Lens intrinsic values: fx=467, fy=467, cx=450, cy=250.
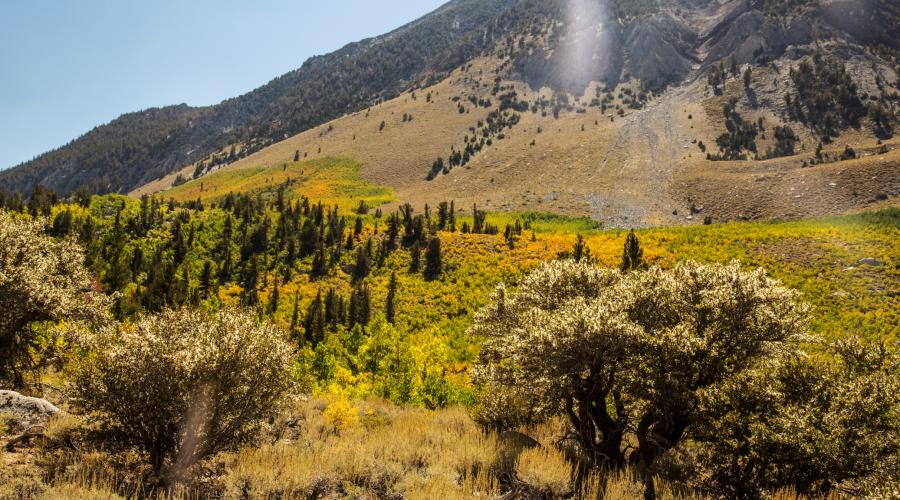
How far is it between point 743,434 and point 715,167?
107 m

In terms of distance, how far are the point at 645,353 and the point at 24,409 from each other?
44.0 ft

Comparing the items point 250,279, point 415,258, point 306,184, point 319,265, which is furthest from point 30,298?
point 306,184

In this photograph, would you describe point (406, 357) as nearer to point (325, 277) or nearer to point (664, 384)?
point (664, 384)

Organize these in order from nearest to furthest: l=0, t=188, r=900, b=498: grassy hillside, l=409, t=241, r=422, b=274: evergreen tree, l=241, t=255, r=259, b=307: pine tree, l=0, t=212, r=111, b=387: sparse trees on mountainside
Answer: l=0, t=188, r=900, b=498: grassy hillside
l=0, t=212, r=111, b=387: sparse trees on mountainside
l=241, t=255, r=259, b=307: pine tree
l=409, t=241, r=422, b=274: evergreen tree

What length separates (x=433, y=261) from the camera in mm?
58156

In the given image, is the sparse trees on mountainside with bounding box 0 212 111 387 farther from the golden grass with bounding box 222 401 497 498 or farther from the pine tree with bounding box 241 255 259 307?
the pine tree with bounding box 241 255 259 307

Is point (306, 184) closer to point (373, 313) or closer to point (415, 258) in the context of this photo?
point (415, 258)

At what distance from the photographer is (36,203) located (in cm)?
6894

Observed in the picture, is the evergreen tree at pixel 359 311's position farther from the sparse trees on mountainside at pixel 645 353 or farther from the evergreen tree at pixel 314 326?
the sparse trees on mountainside at pixel 645 353

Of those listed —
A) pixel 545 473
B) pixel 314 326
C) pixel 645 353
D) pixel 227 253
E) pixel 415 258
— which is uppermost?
pixel 227 253

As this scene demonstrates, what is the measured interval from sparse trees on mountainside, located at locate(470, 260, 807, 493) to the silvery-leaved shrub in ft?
20.1

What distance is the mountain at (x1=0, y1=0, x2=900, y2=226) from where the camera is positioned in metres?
92.4

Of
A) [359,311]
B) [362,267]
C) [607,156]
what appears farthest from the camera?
[607,156]

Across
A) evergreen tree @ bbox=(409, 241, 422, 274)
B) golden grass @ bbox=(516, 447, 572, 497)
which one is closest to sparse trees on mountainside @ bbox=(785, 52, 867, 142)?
evergreen tree @ bbox=(409, 241, 422, 274)
